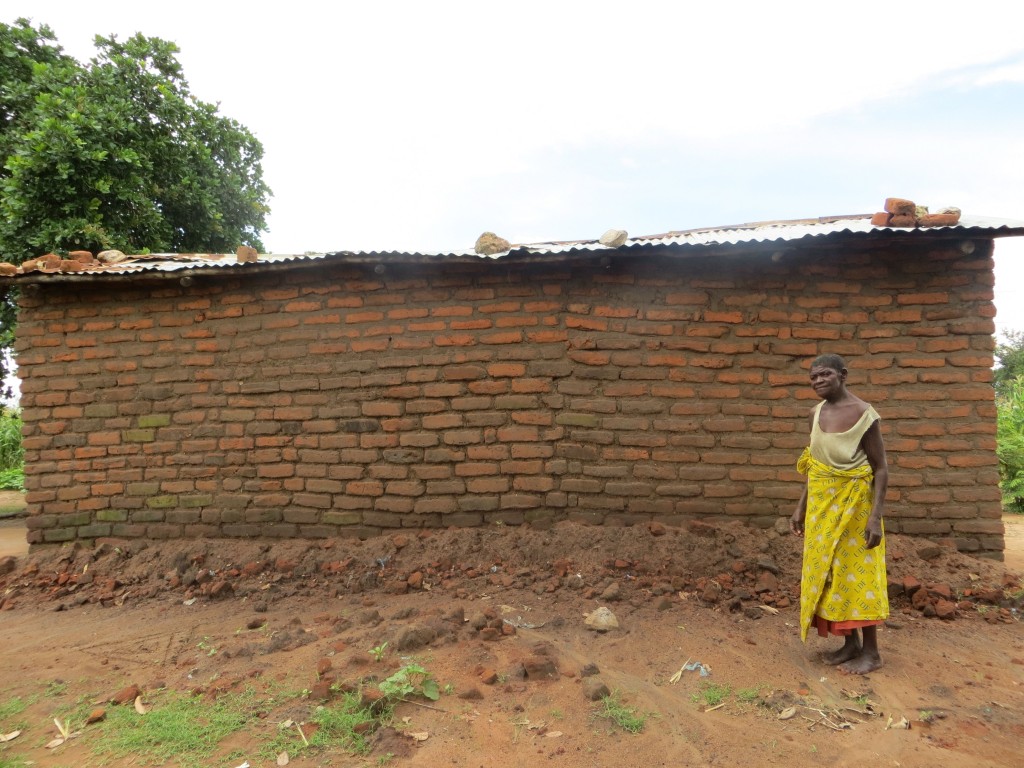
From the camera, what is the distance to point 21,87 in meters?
8.16

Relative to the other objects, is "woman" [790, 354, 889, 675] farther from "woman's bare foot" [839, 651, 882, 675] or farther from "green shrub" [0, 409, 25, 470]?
"green shrub" [0, 409, 25, 470]

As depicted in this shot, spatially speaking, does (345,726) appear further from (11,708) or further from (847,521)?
(847,521)

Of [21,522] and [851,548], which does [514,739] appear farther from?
[21,522]

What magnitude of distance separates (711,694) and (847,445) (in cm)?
130

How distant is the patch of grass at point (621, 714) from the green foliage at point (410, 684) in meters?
0.73

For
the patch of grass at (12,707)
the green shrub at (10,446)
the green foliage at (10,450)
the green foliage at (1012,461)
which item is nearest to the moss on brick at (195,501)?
the patch of grass at (12,707)

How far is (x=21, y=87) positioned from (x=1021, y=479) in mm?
14847

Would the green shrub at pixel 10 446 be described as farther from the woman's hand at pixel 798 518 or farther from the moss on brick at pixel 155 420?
the woman's hand at pixel 798 518

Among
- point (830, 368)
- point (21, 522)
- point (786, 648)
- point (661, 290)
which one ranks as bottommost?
point (21, 522)

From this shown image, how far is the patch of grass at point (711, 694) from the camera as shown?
269 cm

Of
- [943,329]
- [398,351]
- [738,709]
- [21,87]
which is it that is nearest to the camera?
[738,709]

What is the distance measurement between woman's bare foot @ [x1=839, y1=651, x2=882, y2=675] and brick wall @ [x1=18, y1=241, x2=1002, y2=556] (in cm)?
126

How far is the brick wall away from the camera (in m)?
4.05

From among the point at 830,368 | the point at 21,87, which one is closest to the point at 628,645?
the point at 830,368
